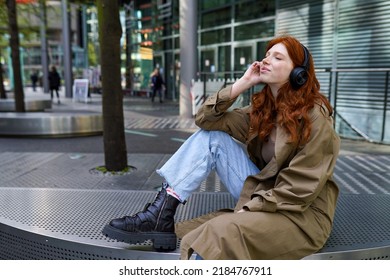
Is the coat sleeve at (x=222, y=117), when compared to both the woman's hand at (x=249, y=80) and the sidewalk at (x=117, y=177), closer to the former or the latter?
the woman's hand at (x=249, y=80)

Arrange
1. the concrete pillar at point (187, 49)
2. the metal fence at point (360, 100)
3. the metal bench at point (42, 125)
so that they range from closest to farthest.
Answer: the metal fence at point (360, 100) → the metal bench at point (42, 125) → the concrete pillar at point (187, 49)

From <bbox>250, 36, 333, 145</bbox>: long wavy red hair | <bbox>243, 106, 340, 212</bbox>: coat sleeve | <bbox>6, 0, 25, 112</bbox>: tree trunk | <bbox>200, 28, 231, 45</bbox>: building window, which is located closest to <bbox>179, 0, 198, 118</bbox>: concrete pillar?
<bbox>200, 28, 231, 45</bbox>: building window

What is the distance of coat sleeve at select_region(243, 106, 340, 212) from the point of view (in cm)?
203

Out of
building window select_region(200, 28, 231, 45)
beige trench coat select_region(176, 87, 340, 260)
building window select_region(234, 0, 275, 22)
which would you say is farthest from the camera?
building window select_region(200, 28, 231, 45)

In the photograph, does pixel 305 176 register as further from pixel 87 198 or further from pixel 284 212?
pixel 87 198

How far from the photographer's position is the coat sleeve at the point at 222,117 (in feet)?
7.86

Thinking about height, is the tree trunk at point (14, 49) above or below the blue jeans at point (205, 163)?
above

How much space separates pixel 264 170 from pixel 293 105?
41 cm

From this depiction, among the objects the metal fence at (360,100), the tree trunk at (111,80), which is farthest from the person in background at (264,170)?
the metal fence at (360,100)

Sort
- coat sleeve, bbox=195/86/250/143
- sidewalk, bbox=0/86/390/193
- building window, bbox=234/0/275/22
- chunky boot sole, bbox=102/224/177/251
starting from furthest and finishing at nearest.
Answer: building window, bbox=234/0/275/22 → sidewalk, bbox=0/86/390/193 → coat sleeve, bbox=195/86/250/143 → chunky boot sole, bbox=102/224/177/251

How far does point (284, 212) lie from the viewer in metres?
2.05

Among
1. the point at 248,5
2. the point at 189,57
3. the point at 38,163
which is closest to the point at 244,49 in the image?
the point at 248,5

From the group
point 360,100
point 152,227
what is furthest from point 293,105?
point 360,100

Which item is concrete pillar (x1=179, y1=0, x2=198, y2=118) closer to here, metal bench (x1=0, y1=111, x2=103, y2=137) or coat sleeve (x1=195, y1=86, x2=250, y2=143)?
metal bench (x1=0, y1=111, x2=103, y2=137)
